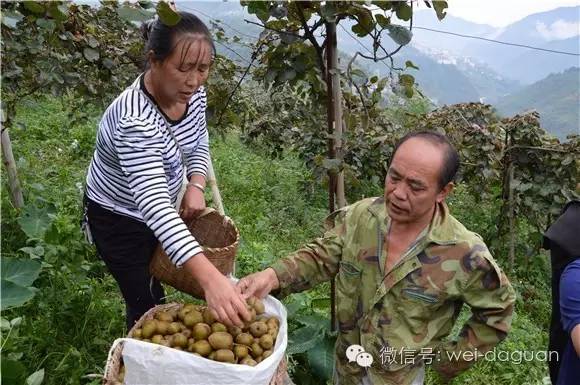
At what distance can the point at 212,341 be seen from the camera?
5.43 ft

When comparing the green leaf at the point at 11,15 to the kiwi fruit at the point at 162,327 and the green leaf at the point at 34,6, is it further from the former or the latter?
the kiwi fruit at the point at 162,327

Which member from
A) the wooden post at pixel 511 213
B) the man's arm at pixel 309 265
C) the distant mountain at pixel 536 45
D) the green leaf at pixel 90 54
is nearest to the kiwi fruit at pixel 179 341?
the man's arm at pixel 309 265

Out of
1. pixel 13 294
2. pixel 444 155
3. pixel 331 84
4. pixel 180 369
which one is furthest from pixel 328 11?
pixel 13 294

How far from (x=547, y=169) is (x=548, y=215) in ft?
1.44

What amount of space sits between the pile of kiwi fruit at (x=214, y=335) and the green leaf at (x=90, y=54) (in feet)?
6.40

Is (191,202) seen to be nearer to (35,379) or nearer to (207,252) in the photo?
(207,252)

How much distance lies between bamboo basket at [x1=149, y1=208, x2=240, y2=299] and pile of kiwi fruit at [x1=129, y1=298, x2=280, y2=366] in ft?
0.75

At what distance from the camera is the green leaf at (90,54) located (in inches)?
123

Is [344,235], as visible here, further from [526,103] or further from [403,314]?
[526,103]

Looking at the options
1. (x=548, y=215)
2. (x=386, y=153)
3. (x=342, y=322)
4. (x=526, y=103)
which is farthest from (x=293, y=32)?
(x=526, y=103)

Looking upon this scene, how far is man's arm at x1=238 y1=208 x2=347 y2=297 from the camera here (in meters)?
1.89

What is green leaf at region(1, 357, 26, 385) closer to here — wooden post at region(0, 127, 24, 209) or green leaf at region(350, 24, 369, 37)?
green leaf at region(350, 24, 369, 37)

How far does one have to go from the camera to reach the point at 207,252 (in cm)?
194

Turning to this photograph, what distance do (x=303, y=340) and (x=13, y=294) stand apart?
1.34 meters
